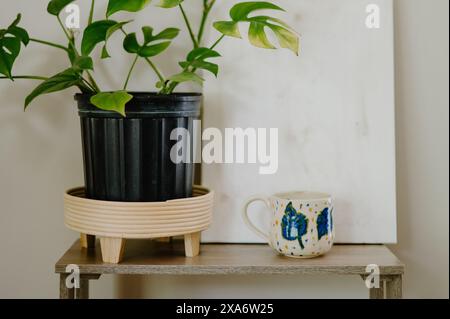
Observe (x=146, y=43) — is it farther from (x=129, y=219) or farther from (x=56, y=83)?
(x=129, y=219)

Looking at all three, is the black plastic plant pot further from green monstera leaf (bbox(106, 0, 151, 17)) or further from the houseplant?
green monstera leaf (bbox(106, 0, 151, 17))

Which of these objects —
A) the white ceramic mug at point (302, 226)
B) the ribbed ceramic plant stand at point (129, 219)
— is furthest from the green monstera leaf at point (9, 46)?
the white ceramic mug at point (302, 226)

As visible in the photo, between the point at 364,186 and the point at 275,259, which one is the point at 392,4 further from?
the point at 275,259

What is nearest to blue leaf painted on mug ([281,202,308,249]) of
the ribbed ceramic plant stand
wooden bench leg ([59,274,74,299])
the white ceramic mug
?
the white ceramic mug

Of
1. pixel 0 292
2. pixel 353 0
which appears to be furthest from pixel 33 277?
pixel 353 0

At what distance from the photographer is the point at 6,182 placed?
119 cm

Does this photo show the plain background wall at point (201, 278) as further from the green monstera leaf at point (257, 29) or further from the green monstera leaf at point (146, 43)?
the green monstera leaf at point (257, 29)

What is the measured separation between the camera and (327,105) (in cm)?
112

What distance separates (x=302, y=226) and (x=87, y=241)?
369 mm

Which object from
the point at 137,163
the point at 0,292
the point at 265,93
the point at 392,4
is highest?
the point at 392,4

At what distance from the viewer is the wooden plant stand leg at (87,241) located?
105 cm

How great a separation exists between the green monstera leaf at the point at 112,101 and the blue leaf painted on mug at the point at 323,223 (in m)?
0.36

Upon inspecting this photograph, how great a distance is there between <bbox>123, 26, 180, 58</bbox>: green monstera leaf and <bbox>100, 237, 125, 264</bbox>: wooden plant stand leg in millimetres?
309
